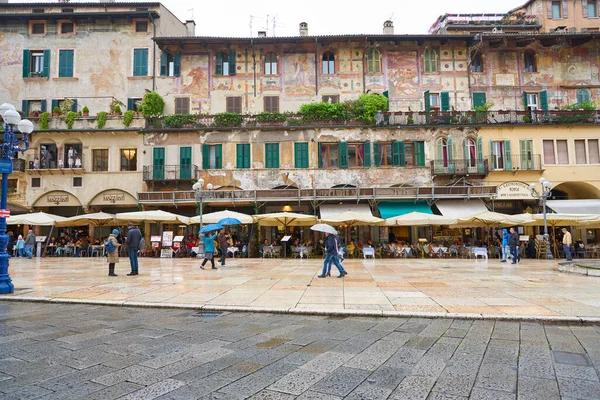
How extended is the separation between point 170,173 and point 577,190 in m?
27.5

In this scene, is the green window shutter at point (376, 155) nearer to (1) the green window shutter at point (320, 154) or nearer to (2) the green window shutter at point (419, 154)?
(2) the green window shutter at point (419, 154)

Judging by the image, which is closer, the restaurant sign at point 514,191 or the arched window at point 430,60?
the restaurant sign at point 514,191

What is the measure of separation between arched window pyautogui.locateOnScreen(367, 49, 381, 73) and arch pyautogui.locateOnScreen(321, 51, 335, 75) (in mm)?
2488

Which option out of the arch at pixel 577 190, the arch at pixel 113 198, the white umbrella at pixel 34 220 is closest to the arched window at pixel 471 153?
the arch at pixel 577 190

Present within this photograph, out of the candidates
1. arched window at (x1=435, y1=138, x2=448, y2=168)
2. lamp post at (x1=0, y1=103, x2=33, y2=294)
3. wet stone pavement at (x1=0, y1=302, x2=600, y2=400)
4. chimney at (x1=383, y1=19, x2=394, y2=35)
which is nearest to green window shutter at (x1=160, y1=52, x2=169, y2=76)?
chimney at (x1=383, y1=19, x2=394, y2=35)

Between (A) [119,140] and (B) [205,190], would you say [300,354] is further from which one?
(A) [119,140]

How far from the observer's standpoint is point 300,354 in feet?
16.5

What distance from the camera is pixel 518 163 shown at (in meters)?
27.3

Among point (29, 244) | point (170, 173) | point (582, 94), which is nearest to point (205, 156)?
point (170, 173)

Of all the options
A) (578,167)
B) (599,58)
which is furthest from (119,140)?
(599,58)

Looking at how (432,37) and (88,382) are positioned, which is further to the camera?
(432,37)

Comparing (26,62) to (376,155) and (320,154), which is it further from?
(376,155)

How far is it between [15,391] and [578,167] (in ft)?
104

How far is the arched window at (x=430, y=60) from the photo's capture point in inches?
1150
